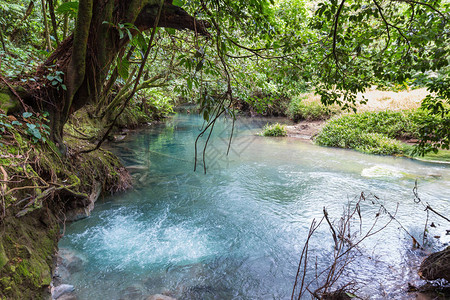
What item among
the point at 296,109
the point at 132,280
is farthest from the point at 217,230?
the point at 296,109

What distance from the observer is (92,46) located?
2719 mm

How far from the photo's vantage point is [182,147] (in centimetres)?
1098

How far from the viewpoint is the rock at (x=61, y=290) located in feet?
9.07

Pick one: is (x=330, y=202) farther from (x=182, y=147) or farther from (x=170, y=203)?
(x=182, y=147)

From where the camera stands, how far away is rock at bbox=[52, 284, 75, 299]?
2.76m

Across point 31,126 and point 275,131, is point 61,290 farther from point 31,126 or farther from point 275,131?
point 275,131

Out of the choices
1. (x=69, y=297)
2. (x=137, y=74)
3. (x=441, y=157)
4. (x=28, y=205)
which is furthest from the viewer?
(x=441, y=157)

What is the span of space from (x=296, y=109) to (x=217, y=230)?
15.0 metres

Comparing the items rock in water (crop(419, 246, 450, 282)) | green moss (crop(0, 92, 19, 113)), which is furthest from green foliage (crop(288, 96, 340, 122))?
green moss (crop(0, 92, 19, 113))

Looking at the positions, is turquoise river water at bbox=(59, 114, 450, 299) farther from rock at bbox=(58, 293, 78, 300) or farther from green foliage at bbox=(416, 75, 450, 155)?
green foliage at bbox=(416, 75, 450, 155)

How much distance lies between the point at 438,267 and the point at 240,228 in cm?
288

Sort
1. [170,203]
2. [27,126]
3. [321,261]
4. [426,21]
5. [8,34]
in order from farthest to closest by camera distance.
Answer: [8,34], [170,203], [321,261], [27,126], [426,21]

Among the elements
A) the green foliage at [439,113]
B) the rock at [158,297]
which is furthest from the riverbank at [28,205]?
the green foliage at [439,113]

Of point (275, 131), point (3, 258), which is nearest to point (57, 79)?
point (3, 258)
